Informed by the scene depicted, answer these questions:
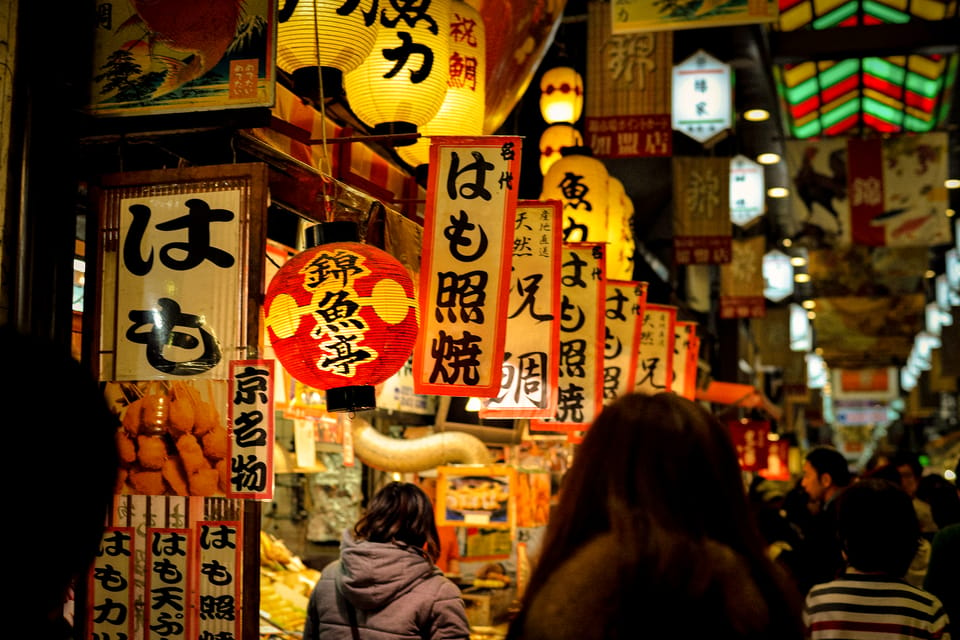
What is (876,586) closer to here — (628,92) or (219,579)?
(219,579)

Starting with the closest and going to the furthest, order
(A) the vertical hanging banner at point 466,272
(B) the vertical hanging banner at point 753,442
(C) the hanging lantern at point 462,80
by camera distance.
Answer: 1. (A) the vertical hanging banner at point 466,272
2. (C) the hanging lantern at point 462,80
3. (B) the vertical hanging banner at point 753,442

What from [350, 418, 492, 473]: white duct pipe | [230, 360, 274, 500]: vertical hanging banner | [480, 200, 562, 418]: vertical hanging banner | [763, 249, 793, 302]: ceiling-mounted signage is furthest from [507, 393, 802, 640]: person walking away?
[763, 249, 793, 302]: ceiling-mounted signage

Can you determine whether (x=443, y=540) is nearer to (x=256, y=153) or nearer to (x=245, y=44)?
(x=256, y=153)

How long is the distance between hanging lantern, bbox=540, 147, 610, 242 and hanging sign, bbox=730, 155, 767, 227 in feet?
33.0

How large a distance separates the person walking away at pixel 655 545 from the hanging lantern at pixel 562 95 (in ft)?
28.1

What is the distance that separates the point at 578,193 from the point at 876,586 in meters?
5.85

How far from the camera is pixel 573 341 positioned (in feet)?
28.0

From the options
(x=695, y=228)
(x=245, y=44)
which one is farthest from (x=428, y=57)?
(x=695, y=228)

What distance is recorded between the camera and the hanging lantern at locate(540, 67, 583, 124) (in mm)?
10547

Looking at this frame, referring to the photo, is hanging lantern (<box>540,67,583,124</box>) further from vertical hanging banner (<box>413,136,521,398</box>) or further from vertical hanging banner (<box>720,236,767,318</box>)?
vertical hanging banner (<box>720,236,767,318</box>)

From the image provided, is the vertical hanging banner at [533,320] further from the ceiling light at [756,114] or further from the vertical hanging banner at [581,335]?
the ceiling light at [756,114]

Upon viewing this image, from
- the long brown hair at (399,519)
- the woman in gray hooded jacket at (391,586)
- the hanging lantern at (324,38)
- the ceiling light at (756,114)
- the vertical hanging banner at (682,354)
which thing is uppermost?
the ceiling light at (756,114)

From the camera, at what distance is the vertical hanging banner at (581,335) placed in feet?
27.7

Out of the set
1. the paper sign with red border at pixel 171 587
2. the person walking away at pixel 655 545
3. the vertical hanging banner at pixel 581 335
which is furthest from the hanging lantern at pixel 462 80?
the person walking away at pixel 655 545
